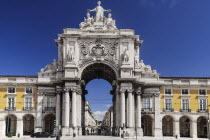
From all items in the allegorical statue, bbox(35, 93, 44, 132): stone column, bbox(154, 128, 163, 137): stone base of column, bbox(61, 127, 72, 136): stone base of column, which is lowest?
bbox(154, 128, 163, 137): stone base of column

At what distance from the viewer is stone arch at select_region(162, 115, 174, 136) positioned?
68.1m

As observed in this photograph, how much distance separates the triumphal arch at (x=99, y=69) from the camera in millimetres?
61469

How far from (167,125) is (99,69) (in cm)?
1976

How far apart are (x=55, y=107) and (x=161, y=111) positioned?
22163mm

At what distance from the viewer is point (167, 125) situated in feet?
228

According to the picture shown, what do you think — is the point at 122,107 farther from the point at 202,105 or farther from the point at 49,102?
the point at 202,105

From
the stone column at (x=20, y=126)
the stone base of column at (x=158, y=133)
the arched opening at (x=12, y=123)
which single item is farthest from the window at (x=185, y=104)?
the arched opening at (x=12, y=123)

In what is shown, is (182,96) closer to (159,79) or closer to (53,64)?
(159,79)

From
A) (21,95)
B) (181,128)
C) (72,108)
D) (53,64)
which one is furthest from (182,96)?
(21,95)

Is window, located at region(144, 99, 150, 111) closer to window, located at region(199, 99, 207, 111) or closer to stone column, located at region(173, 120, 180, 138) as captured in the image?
stone column, located at region(173, 120, 180, 138)

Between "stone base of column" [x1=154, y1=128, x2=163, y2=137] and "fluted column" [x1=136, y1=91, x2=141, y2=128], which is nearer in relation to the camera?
"fluted column" [x1=136, y1=91, x2=141, y2=128]

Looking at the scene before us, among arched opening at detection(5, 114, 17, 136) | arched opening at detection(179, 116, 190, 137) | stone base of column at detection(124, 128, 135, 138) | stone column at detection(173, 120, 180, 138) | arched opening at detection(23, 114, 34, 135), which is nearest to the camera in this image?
stone base of column at detection(124, 128, 135, 138)

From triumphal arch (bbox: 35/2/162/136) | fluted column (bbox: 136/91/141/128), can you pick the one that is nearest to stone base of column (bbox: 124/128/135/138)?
triumphal arch (bbox: 35/2/162/136)

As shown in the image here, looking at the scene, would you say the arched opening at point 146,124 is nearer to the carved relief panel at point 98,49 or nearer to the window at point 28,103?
the carved relief panel at point 98,49
